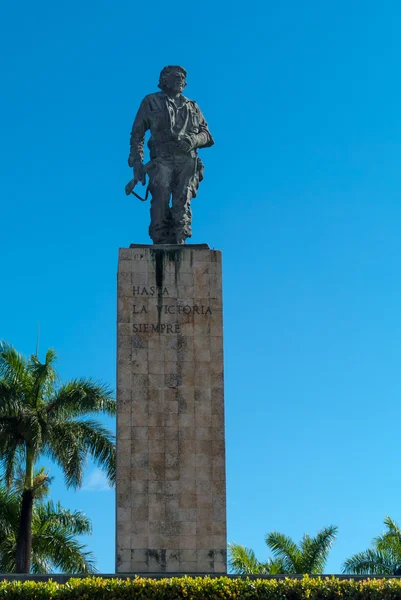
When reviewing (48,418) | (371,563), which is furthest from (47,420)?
(371,563)

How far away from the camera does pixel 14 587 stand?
20375mm

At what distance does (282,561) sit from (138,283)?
14312 mm

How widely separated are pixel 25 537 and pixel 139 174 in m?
12.5

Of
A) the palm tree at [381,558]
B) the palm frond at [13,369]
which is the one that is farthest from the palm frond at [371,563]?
the palm frond at [13,369]

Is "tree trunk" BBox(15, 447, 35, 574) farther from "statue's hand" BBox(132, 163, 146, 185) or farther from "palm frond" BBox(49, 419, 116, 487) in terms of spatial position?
"statue's hand" BBox(132, 163, 146, 185)

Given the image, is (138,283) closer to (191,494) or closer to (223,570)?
(191,494)

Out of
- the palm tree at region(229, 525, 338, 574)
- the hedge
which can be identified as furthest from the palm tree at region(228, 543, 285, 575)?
the hedge

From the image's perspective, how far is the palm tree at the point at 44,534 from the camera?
37500mm

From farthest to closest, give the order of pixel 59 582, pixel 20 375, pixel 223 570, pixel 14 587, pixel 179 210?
1. pixel 20 375
2. pixel 179 210
3. pixel 223 570
4. pixel 59 582
5. pixel 14 587

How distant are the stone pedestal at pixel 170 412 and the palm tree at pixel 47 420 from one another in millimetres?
10657

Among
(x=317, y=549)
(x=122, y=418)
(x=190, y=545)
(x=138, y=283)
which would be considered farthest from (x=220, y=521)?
(x=317, y=549)

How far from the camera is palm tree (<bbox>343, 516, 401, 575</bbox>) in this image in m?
35.7

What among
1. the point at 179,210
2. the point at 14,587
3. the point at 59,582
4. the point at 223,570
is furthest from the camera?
the point at 179,210

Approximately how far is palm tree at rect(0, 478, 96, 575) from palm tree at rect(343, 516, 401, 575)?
27.1 feet
